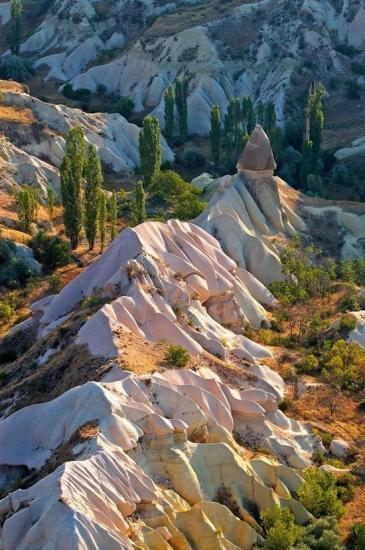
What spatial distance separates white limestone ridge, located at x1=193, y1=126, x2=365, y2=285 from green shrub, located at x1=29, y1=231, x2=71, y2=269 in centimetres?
910

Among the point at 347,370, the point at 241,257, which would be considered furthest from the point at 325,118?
the point at 347,370

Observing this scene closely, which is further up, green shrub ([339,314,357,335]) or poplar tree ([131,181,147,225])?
poplar tree ([131,181,147,225])

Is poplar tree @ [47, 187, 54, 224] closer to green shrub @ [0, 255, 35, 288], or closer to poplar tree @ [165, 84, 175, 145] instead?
green shrub @ [0, 255, 35, 288]

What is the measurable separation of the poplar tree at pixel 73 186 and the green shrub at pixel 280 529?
3290cm

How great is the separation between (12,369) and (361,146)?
5645 cm

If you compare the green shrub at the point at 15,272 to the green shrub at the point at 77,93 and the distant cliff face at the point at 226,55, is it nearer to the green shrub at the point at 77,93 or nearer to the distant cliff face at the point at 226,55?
the distant cliff face at the point at 226,55

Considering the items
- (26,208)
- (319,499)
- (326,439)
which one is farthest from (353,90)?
(319,499)

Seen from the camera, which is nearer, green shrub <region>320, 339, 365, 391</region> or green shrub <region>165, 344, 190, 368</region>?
green shrub <region>165, 344, 190, 368</region>

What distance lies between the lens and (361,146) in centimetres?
8481

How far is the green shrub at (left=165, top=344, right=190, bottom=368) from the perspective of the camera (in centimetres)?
3238

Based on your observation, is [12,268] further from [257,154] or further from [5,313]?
[257,154]

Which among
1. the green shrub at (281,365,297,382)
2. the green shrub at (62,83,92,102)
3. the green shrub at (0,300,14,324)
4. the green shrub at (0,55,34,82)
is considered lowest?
the green shrub at (281,365,297,382)

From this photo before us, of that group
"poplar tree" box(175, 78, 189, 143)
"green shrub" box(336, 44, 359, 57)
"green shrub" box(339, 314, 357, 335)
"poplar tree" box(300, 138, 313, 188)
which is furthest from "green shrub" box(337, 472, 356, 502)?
"green shrub" box(336, 44, 359, 57)

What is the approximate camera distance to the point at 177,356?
107 feet
